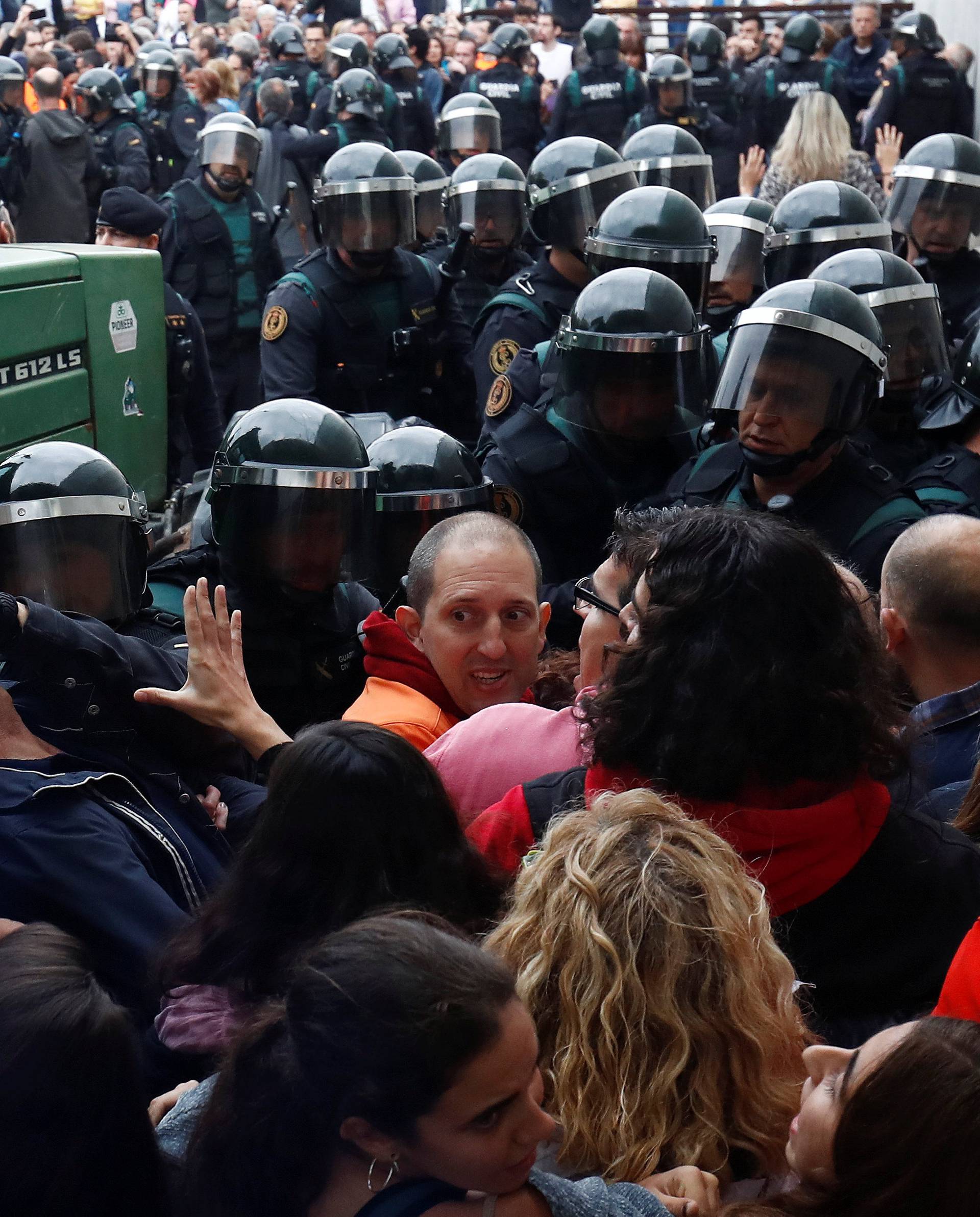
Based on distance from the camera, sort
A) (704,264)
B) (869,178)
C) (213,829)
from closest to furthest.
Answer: (213,829) < (704,264) < (869,178)

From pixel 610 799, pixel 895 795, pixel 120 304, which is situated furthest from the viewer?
pixel 120 304

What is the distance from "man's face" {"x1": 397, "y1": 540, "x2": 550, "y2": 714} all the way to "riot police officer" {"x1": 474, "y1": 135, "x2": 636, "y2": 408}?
2446 mm

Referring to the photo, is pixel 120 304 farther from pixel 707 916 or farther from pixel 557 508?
pixel 707 916

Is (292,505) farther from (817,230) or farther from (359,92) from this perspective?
(359,92)

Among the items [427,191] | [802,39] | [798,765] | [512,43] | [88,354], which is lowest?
[88,354]

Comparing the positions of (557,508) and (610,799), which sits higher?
(610,799)

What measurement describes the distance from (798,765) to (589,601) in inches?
27.3

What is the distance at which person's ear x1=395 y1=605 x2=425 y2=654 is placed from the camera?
2.85 metres

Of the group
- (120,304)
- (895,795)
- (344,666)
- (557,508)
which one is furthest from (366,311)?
(895,795)

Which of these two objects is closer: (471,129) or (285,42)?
(471,129)

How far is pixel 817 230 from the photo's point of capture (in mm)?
5449

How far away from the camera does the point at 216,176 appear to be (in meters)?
7.99

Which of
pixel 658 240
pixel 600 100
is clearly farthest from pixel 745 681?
pixel 600 100

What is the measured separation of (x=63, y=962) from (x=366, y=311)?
4.65m
